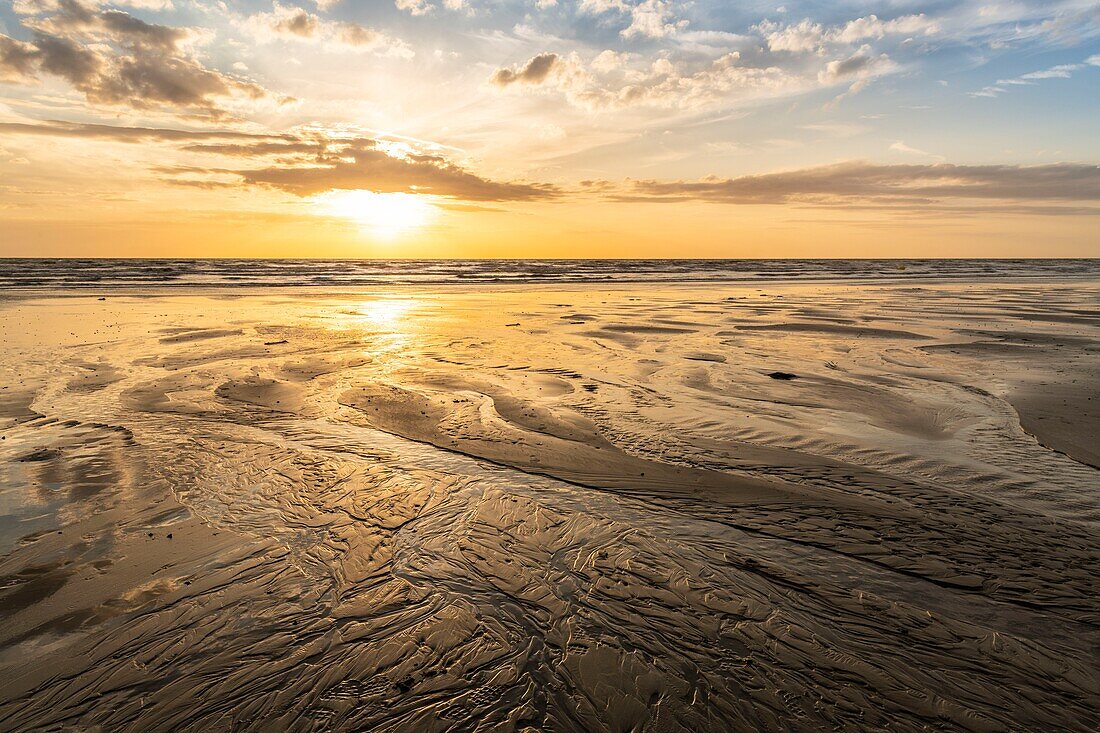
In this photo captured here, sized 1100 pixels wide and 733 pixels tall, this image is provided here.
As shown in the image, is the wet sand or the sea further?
the sea

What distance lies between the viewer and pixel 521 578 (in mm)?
5316

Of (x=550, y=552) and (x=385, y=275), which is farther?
(x=385, y=275)

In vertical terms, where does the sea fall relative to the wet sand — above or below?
above

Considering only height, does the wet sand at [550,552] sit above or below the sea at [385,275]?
below

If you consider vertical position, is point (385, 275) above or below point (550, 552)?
above

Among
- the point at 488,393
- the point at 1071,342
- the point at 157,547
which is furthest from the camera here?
the point at 1071,342

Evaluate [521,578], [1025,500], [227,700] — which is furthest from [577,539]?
[1025,500]

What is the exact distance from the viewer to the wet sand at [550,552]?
3863 mm

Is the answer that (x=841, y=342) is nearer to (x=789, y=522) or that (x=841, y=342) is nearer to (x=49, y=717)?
(x=789, y=522)

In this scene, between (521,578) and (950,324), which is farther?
(950,324)

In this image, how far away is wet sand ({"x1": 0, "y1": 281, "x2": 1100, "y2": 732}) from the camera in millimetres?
3863

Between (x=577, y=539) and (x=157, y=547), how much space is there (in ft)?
15.6

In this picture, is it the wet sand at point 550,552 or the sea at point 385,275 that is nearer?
the wet sand at point 550,552

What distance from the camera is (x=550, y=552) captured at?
5770 mm
